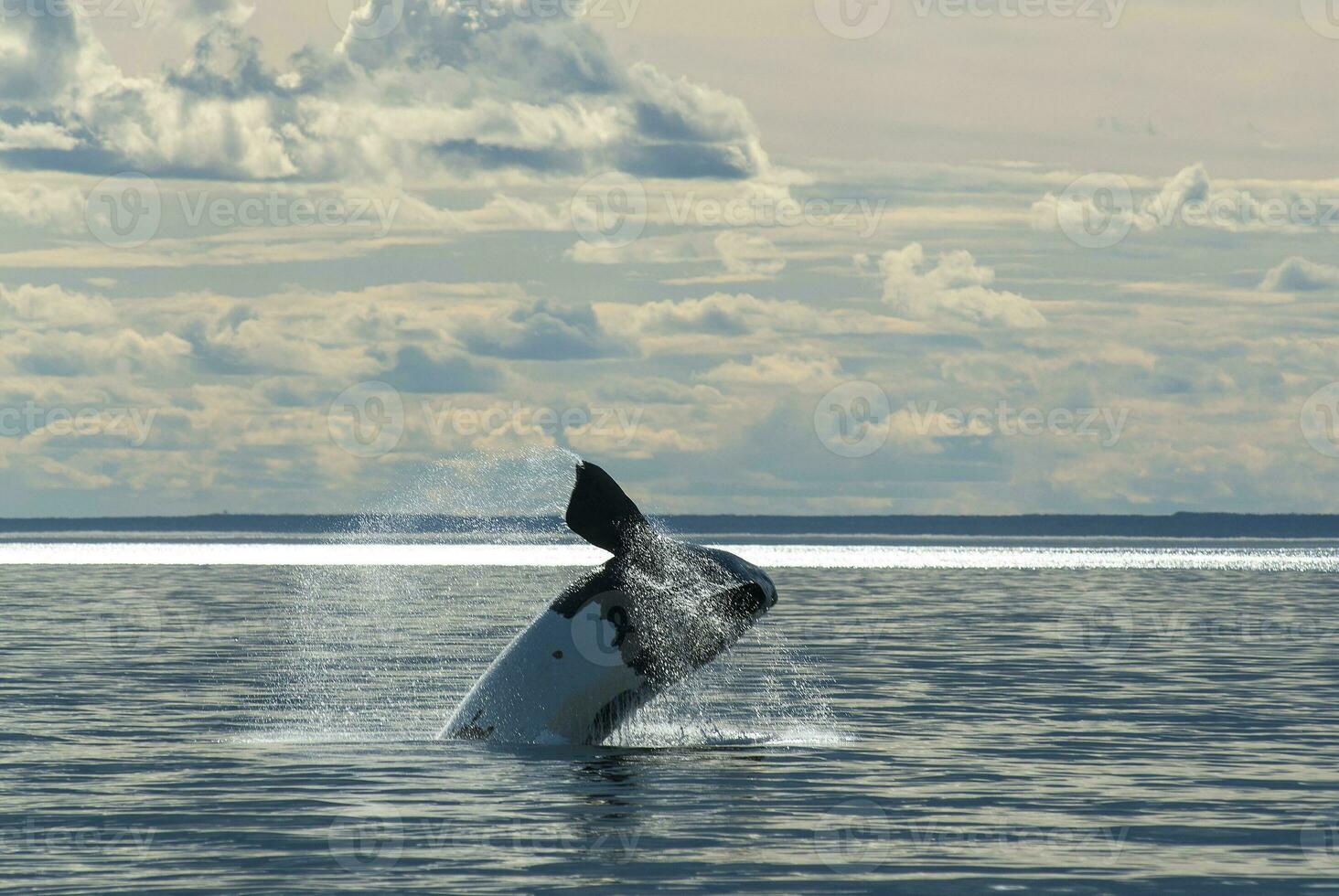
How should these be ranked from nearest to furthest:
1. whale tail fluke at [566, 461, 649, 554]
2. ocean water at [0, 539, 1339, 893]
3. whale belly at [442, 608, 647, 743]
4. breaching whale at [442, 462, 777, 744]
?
ocean water at [0, 539, 1339, 893] → whale tail fluke at [566, 461, 649, 554] → breaching whale at [442, 462, 777, 744] → whale belly at [442, 608, 647, 743]

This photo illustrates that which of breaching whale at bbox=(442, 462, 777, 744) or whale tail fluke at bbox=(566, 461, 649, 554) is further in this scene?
breaching whale at bbox=(442, 462, 777, 744)

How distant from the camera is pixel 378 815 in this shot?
19.5 m

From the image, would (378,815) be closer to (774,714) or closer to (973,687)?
(774,714)

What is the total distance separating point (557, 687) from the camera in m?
24.1

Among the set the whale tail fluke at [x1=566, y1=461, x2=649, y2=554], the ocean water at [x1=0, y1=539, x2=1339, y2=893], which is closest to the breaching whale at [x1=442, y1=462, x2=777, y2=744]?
the whale tail fluke at [x1=566, y1=461, x2=649, y2=554]

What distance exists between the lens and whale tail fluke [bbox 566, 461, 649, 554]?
21.8 m

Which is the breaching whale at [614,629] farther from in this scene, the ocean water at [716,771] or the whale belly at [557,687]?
the ocean water at [716,771]

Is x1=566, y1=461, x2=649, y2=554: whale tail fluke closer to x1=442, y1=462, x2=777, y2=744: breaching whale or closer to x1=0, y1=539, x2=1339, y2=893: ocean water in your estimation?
x1=442, y1=462, x2=777, y2=744: breaching whale

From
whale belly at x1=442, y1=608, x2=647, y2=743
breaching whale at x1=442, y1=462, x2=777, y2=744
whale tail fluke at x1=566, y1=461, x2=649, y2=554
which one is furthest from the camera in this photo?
whale belly at x1=442, y1=608, x2=647, y2=743

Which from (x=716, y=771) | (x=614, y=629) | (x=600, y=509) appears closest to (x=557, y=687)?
(x=614, y=629)

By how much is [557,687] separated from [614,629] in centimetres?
122

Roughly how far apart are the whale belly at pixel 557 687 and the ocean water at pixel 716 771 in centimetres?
44

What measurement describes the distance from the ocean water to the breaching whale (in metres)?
0.59

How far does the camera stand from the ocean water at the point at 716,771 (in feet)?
55.8
